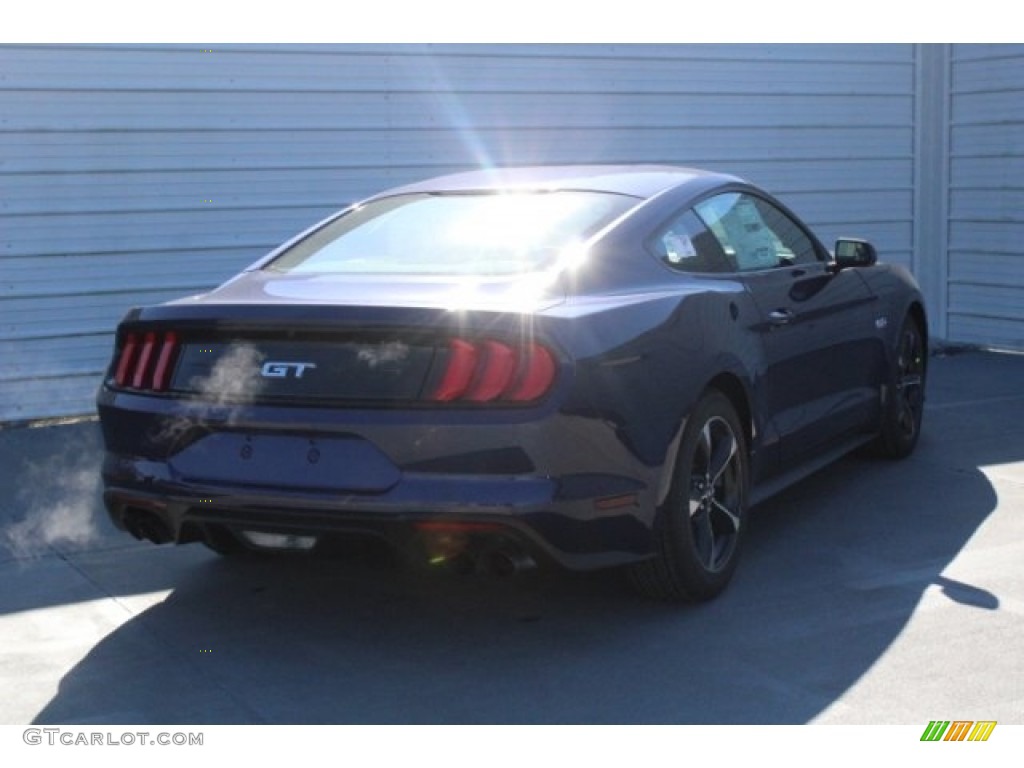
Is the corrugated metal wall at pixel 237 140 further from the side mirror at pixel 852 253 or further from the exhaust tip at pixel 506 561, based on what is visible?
the exhaust tip at pixel 506 561

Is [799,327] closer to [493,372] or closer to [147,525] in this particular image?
[493,372]

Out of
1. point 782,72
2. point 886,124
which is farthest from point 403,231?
point 886,124

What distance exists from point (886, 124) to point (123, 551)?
293 inches

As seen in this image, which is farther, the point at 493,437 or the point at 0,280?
the point at 0,280

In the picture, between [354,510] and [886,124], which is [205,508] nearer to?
[354,510]

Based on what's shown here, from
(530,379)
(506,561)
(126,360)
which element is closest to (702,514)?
(506,561)

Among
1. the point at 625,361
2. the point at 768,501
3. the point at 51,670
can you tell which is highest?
the point at 625,361

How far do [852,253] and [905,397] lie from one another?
1092 mm

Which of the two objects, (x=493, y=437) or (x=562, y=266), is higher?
(x=562, y=266)

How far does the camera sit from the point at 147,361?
4.68 m

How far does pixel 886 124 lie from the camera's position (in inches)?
448

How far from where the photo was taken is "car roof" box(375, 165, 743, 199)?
17.7 ft

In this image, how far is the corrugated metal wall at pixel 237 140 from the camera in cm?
828
